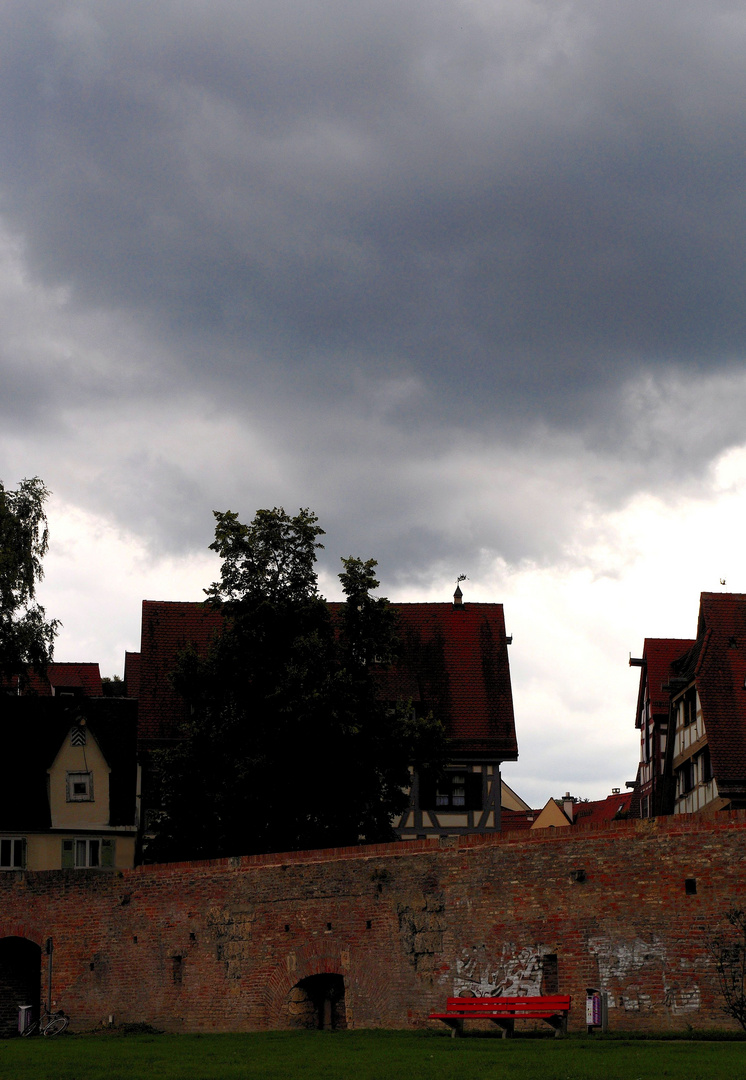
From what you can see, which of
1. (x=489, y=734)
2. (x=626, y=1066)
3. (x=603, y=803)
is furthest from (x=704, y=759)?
(x=603, y=803)

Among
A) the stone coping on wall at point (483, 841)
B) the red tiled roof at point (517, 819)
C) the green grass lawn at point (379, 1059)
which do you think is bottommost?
the green grass lawn at point (379, 1059)

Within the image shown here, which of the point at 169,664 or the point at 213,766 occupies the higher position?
the point at 169,664

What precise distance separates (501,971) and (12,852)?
23385 mm

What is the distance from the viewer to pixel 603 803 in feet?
261

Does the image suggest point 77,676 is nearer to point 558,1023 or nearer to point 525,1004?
point 525,1004

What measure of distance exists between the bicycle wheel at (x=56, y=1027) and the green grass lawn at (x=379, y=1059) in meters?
5.38

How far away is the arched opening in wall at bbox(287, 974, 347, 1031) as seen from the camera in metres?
25.3

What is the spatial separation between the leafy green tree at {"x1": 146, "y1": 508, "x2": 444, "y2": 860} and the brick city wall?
14.9 feet

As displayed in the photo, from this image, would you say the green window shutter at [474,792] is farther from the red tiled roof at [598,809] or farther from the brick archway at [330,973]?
the red tiled roof at [598,809]

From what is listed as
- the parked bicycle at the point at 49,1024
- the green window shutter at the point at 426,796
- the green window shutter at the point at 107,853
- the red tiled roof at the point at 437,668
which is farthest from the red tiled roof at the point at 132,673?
the parked bicycle at the point at 49,1024

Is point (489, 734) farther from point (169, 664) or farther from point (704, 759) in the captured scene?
point (169, 664)

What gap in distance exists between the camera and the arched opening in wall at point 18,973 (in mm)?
30844

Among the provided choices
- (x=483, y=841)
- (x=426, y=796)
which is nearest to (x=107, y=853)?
(x=426, y=796)

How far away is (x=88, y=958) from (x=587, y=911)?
12.5 metres
